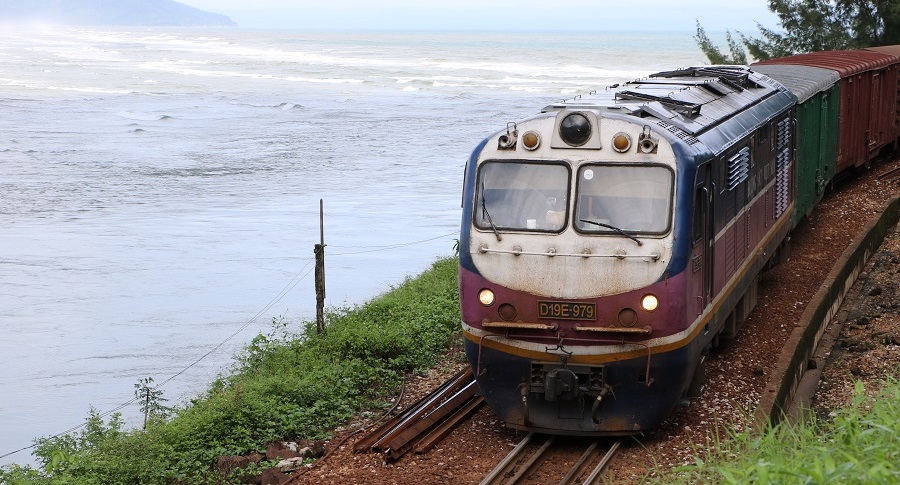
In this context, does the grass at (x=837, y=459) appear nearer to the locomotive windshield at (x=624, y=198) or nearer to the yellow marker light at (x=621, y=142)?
the locomotive windshield at (x=624, y=198)

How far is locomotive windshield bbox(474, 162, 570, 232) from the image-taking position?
9125 mm

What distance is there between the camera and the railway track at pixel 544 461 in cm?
871

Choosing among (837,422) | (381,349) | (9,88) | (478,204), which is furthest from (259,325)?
(9,88)

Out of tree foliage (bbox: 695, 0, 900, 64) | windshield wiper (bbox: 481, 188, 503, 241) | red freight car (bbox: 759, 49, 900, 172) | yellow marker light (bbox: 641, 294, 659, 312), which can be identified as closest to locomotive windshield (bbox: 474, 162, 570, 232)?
windshield wiper (bbox: 481, 188, 503, 241)

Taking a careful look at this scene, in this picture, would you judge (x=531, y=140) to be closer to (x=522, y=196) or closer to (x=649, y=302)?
(x=522, y=196)

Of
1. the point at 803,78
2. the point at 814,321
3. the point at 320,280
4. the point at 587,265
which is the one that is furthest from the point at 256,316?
the point at 587,265

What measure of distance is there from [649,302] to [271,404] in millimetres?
4560

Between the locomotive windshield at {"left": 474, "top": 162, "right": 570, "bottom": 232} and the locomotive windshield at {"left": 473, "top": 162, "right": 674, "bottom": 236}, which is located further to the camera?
the locomotive windshield at {"left": 474, "top": 162, "right": 570, "bottom": 232}

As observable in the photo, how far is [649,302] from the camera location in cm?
880

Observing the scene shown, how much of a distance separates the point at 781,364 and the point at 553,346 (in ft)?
9.09

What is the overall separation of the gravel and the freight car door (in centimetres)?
114

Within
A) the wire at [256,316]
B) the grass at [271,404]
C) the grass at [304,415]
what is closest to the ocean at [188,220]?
the wire at [256,316]

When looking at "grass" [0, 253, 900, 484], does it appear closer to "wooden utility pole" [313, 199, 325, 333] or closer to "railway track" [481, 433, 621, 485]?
"wooden utility pole" [313, 199, 325, 333]

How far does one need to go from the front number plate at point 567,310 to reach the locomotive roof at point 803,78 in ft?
24.1
